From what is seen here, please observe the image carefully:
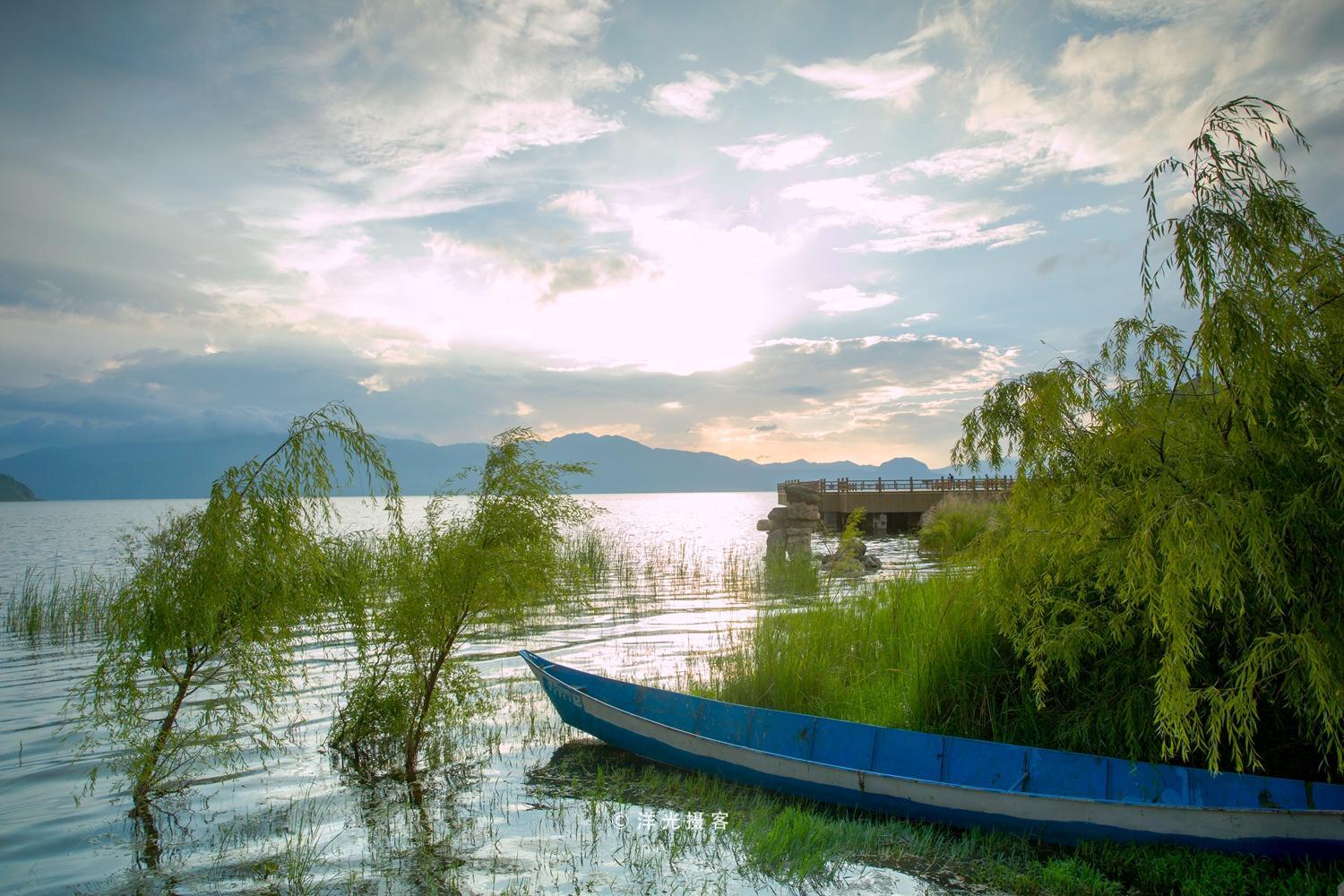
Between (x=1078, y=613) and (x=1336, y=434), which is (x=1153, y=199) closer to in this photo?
(x=1336, y=434)

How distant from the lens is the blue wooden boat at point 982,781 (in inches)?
234

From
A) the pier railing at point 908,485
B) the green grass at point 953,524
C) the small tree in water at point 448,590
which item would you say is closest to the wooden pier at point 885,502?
the pier railing at point 908,485

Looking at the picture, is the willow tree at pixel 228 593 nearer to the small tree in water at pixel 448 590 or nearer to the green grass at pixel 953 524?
the small tree in water at pixel 448 590

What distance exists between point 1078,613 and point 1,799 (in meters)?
11.9

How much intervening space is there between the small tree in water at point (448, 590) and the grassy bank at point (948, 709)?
11.3 feet

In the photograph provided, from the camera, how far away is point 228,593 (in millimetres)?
7805

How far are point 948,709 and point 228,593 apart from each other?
7.69 meters

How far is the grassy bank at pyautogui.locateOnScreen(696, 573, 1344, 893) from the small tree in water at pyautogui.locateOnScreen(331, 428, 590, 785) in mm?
3431

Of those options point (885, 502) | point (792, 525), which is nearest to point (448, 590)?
point (792, 525)

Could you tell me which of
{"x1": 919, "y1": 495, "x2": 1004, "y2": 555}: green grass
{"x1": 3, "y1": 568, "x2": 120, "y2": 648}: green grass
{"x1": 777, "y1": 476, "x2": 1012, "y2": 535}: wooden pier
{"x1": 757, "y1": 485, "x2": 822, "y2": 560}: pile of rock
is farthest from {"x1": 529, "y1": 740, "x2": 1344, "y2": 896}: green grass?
{"x1": 777, "y1": 476, "x2": 1012, "y2": 535}: wooden pier

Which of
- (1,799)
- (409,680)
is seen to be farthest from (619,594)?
(1,799)

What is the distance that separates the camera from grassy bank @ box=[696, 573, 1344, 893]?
609cm

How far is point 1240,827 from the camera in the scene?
19.5 ft

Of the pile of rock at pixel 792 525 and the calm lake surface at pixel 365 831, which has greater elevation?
the pile of rock at pixel 792 525
